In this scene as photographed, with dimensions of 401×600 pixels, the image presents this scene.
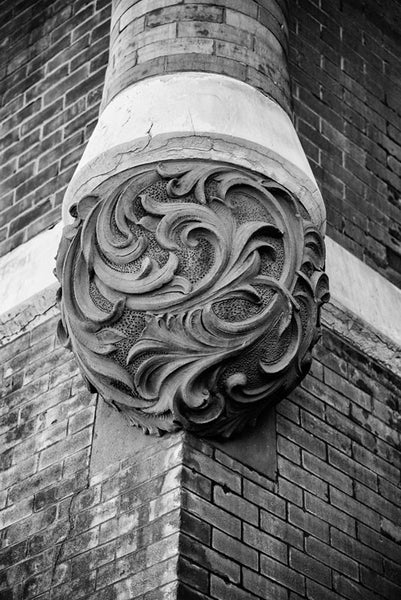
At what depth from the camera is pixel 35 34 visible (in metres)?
8.31

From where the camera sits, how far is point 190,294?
556 cm

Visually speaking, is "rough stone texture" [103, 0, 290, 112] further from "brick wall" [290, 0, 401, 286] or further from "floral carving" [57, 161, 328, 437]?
"brick wall" [290, 0, 401, 286]

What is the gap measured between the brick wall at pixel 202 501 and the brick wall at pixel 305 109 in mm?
899

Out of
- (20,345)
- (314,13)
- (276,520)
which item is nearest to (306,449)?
(276,520)

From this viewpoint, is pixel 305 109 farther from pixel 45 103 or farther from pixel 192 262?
pixel 192 262

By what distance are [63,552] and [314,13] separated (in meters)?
3.78

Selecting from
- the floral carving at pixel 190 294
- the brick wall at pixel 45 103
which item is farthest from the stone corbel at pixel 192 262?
the brick wall at pixel 45 103

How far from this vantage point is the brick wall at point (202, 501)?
536 centimetres

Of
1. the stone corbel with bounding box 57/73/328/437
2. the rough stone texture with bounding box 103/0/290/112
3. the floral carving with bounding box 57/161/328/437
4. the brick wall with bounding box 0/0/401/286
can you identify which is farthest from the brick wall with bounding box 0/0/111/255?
the floral carving with bounding box 57/161/328/437

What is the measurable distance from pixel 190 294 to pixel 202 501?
81cm

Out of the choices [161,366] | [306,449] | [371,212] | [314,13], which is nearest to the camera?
[161,366]

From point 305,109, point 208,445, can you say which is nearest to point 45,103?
point 305,109

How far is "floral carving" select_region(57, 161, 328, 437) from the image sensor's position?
5.55 meters

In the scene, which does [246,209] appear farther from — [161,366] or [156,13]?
[156,13]
